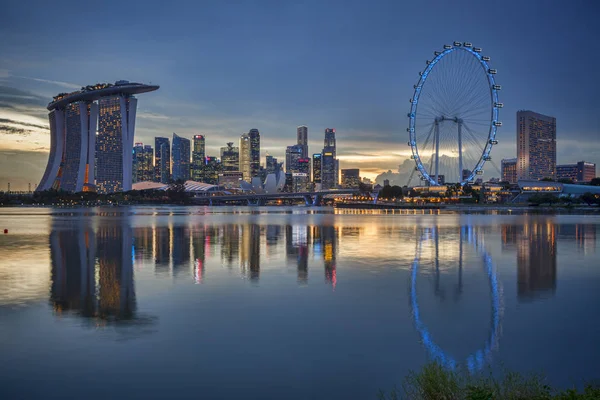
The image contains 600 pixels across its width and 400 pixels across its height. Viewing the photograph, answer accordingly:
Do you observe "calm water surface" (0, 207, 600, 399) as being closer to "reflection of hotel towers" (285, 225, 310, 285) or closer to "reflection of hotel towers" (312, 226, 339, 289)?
"reflection of hotel towers" (312, 226, 339, 289)

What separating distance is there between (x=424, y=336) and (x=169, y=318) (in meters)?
5.84

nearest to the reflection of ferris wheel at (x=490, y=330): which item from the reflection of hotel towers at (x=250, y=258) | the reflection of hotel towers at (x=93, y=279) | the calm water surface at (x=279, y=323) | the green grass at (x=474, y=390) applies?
the calm water surface at (x=279, y=323)

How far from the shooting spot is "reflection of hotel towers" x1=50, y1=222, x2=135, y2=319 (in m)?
14.3

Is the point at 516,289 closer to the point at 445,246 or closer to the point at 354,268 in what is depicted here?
the point at 354,268

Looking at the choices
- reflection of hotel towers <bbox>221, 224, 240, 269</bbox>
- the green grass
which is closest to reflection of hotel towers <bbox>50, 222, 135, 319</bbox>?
reflection of hotel towers <bbox>221, 224, 240, 269</bbox>

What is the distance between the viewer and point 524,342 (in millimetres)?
11305

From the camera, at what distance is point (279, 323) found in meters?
12.8

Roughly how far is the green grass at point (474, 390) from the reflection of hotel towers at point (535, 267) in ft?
27.2

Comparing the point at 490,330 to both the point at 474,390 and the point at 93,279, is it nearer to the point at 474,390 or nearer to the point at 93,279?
the point at 474,390

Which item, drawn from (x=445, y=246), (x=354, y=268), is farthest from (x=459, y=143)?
(x=354, y=268)

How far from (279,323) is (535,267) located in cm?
1400

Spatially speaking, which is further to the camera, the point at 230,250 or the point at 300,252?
the point at 230,250

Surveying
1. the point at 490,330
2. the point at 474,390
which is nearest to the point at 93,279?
the point at 490,330

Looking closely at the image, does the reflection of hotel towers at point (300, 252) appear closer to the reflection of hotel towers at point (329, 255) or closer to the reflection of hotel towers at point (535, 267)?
the reflection of hotel towers at point (329, 255)
